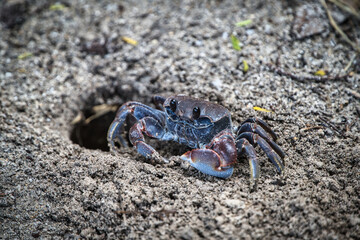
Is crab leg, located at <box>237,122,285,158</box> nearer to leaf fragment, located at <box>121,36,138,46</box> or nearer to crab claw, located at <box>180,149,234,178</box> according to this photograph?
crab claw, located at <box>180,149,234,178</box>

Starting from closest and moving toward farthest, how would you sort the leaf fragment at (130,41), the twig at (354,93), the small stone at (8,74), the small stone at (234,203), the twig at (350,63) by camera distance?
the small stone at (234,203), the twig at (354,93), the twig at (350,63), the small stone at (8,74), the leaf fragment at (130,41)

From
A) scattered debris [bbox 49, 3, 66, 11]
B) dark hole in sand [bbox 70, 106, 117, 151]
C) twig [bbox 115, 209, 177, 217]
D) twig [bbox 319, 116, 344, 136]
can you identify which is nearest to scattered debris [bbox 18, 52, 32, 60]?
scattered debris [bbox 49, 3, 66, 11]

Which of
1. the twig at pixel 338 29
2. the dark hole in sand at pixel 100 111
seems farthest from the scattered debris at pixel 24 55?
the twig at pixel 338 29

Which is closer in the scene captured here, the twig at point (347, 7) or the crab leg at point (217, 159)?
the crab leg at point (217, 159)

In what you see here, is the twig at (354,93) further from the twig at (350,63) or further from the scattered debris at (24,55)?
the scattered debris at (24,55)

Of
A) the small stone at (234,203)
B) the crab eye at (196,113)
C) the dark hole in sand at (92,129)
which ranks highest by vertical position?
the crab eye at (196,113)

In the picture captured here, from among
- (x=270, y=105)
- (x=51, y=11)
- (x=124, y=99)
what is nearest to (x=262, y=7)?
(x=270, y=105)

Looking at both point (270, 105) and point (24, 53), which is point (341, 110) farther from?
point (24, 53)
